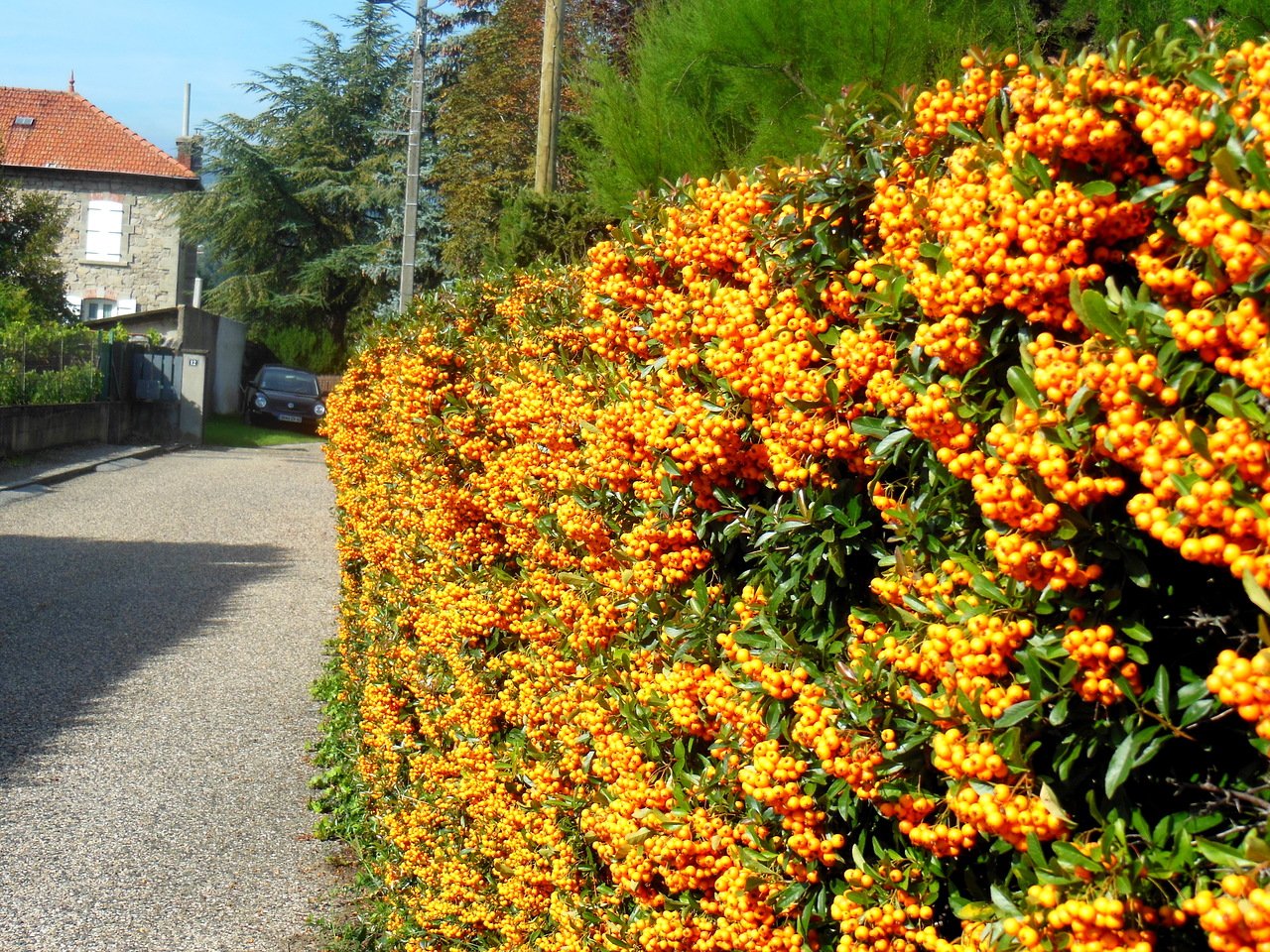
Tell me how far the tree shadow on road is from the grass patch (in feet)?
52.7

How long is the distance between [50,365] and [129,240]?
20.1 metres

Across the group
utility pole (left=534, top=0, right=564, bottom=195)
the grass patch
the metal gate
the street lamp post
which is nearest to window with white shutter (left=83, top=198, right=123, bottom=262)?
the grass patch

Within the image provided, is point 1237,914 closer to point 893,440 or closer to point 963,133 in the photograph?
point 893,440

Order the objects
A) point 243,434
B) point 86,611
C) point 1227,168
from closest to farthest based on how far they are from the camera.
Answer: point 1227,168
point 86,611
point 243,434

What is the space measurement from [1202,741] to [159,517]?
57.6ft

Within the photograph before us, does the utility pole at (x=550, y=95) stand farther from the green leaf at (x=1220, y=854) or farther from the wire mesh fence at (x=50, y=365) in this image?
the green leaf at (x=1220, y=854)

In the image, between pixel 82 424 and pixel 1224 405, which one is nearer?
pixel 1224 405

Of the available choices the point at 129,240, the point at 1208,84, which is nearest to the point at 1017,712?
the point at 1208,84

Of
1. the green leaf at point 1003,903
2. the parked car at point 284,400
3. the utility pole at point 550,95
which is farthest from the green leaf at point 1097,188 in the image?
the parked car at point 284,400

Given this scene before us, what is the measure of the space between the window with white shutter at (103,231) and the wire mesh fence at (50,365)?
635 inches

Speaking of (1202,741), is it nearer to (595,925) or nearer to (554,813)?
(595,925)

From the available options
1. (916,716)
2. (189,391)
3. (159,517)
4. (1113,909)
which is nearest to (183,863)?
(916,716)

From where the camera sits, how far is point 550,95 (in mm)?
13500

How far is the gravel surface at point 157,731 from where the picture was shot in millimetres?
6137
